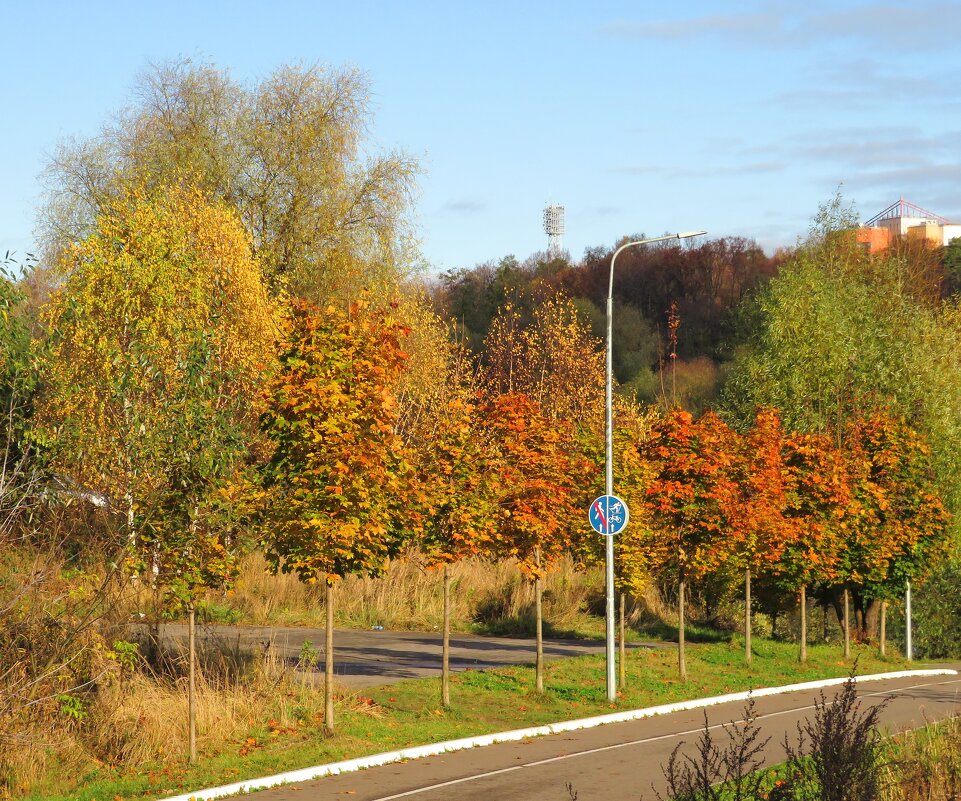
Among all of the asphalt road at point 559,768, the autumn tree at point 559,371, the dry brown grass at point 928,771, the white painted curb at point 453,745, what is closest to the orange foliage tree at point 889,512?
the white painted curb at point 453,745

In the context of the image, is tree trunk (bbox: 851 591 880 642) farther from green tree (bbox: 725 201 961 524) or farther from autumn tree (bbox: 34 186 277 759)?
autumn tree (bbox: 34 186 277 759)

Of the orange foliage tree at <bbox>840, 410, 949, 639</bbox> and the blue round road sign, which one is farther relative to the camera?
the orange foliage tree at <bbox>840, 410, 949, 639</bbox>

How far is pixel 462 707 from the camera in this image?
68.7 ft

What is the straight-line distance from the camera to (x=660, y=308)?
93.4 m

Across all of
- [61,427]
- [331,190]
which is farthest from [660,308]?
[61,427]

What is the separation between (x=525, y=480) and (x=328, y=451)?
569 cm

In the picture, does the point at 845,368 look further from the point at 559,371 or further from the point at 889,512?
the point at 559,371

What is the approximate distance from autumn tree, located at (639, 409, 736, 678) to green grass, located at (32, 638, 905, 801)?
78.7 inches

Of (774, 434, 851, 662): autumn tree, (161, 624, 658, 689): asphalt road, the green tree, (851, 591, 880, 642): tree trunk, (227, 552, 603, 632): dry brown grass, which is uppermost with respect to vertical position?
the green tree

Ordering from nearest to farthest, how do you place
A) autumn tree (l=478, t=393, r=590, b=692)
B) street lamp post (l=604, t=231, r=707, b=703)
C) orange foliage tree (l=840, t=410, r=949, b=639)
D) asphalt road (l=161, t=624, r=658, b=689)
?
1. autumn tree (l=478, t=393, r=590, b=692)
2. street lamp post (l=604, t=231, r=707, b=703)
3. asphalt road (l=161, t=624, r=658, b=689)
4. orange foliage tree (l=840, t=410, r=949, b=639)

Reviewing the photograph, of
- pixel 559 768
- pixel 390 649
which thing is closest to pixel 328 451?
pixel 559 768

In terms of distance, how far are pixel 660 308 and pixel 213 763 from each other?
264 ft

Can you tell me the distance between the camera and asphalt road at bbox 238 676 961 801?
14.1m

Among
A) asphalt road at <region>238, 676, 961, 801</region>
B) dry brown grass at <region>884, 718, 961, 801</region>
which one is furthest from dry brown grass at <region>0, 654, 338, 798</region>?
dry brown grass at <region>884, 718, 961, 801</region>
